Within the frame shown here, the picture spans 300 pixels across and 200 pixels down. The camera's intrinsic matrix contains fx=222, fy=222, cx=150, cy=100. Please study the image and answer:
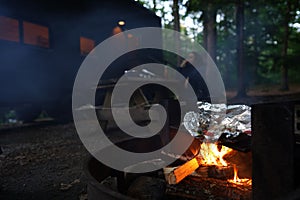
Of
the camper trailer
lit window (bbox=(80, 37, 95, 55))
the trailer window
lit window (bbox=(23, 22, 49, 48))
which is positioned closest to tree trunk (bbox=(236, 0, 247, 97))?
the camper trailer

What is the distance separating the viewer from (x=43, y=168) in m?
2.82

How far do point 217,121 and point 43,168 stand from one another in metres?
2.32

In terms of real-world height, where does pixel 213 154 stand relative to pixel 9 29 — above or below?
below

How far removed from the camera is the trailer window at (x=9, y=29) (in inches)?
219

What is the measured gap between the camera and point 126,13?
8.80 metres

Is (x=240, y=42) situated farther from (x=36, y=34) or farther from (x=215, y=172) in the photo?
(x=215, y=172)

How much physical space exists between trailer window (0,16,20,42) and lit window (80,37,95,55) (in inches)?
96.5

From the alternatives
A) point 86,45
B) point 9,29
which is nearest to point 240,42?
point 86,45

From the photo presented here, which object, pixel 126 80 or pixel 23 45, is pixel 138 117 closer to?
pixel 126 80

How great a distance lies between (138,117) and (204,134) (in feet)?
9.62

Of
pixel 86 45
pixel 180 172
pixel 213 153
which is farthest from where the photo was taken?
pixel 86 45

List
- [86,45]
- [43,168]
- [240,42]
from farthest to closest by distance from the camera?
1. [86,45]
2. [240,42]
3. [43,168]

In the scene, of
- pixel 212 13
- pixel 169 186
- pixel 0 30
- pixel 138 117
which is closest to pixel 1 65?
pixel 0 30

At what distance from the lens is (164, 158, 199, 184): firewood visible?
1431 mm
